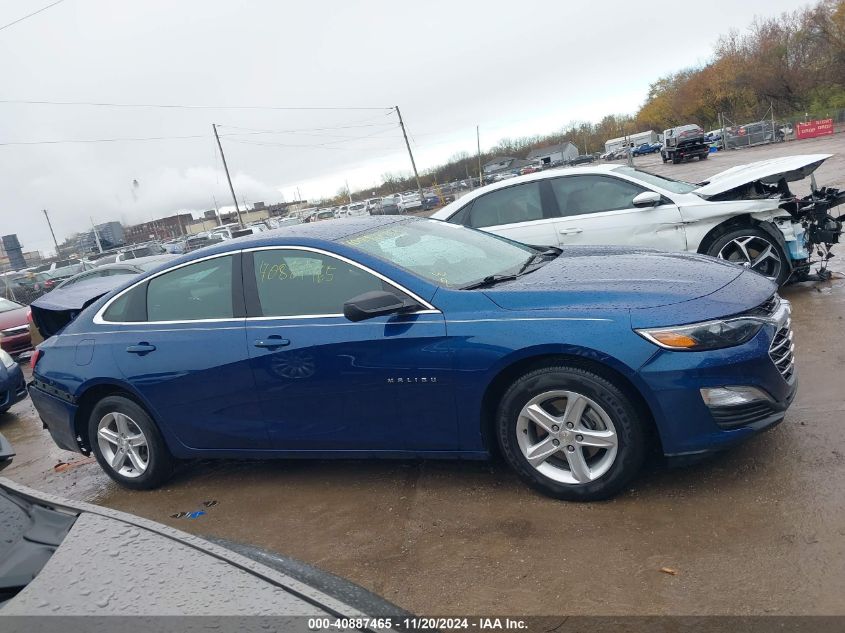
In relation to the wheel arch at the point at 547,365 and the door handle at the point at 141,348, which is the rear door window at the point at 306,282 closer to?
the wheel arch at the point at 547,365

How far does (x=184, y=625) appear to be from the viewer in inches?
63.2

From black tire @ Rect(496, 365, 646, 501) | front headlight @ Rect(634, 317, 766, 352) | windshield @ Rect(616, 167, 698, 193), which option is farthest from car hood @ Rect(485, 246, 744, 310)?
windshield @ Rect(616, 167, 698, 193)

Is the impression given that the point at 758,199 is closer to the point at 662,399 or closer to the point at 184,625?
the point at 662,399

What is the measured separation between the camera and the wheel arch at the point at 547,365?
3.31 m

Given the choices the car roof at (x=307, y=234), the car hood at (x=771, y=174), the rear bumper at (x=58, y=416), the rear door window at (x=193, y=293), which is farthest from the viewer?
the car hood at (x=771, y=174)

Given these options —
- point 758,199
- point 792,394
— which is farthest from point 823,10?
point 792,394

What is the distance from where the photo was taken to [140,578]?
5.93ft

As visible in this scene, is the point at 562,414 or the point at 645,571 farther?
the point at 562,414

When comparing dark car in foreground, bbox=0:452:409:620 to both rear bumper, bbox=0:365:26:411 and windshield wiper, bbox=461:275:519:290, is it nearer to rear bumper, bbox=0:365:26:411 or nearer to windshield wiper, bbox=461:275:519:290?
windshield wiper, bbox=461:275:519:290

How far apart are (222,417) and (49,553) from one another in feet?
7.38

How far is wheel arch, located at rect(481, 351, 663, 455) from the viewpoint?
3311 mm

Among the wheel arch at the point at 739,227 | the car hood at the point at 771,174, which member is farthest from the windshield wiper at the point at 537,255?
the car hood at the point at 771,174

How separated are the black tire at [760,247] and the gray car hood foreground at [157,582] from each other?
579 cm

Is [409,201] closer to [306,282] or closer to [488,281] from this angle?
[306,282]
